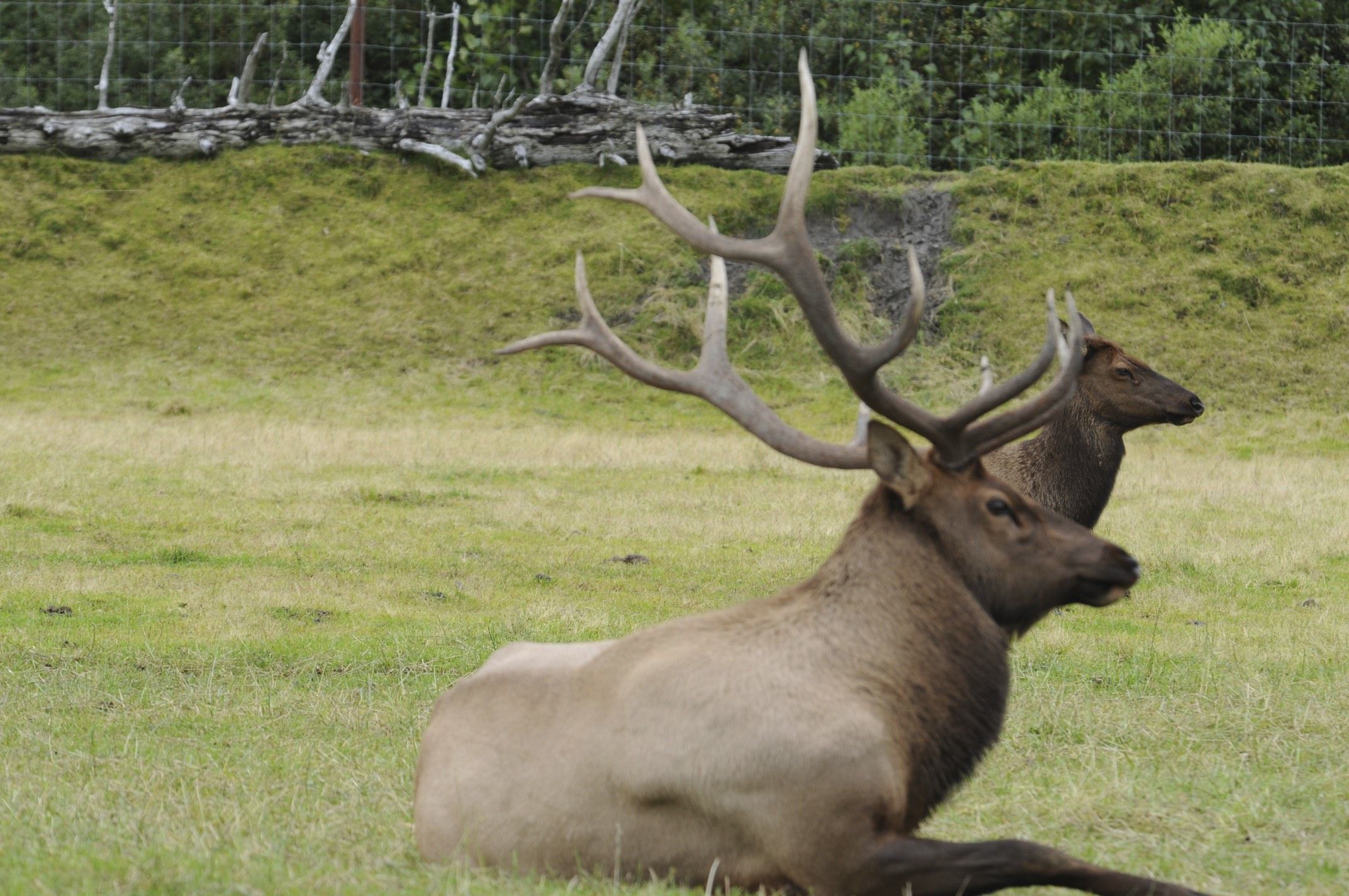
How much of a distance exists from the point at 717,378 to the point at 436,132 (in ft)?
83.6

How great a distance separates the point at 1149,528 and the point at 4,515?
9991 mm

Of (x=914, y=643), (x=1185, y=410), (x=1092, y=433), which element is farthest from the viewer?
(x=1185, y=410)

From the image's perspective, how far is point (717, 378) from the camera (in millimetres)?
5570

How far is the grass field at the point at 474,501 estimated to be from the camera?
584cm

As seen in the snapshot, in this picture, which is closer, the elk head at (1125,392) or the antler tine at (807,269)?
the antler tine at (807,269)

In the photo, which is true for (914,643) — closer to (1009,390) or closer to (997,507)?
(997,507)

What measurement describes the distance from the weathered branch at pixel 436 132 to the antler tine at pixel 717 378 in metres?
23.3

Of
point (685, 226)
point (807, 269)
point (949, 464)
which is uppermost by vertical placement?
point (685, 226)

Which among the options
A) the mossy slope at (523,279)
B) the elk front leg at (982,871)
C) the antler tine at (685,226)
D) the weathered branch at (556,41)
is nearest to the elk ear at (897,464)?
the antler tine at (685,226)

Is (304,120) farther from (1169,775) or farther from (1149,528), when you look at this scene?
(1169,775)

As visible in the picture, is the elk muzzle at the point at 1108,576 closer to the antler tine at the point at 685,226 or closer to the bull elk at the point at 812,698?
the bull elk at the point at 812,698

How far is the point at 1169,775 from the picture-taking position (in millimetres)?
6301

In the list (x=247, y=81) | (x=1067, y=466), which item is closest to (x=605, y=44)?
(x=247, y=81)

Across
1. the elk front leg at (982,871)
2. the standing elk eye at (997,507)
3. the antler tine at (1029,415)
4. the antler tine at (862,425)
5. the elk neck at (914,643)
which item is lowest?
the elk front leg at (982,871)
